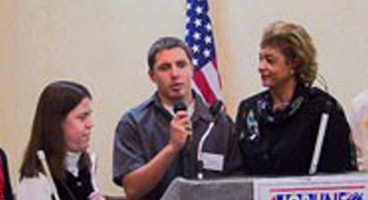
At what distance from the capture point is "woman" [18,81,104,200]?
7.09 feet

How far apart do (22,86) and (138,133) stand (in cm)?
278

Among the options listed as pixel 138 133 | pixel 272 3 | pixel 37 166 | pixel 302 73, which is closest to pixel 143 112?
pixel 138 133

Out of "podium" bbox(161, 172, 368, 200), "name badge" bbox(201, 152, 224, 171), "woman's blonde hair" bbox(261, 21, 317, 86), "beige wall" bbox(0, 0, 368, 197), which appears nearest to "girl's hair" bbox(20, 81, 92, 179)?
"name badge" bbox(201, 152, 224, 171)

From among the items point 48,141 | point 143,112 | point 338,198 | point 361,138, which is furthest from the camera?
point 361,138

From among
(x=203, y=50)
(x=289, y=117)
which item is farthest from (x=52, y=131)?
(x=203, y=50)

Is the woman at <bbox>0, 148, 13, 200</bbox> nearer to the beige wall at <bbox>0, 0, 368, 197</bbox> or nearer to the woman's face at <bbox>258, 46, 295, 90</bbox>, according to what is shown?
the woman's face at <bbox>258, 46, 295, 90</bbox>

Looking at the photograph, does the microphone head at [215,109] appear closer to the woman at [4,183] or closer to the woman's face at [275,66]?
the woman's face at [275,66]

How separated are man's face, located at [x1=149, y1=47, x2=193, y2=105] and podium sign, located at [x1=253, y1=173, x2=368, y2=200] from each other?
1247 millimetres

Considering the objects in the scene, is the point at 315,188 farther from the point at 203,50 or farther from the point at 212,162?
A: the point at 203,50

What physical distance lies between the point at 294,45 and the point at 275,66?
10 centimetres

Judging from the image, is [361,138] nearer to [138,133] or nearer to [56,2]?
[138,133]

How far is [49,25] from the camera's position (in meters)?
4.85

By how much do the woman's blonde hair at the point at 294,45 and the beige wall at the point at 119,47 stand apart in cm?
217

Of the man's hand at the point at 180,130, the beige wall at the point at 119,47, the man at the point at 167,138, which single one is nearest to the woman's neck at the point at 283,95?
the man at the point at 167,138
